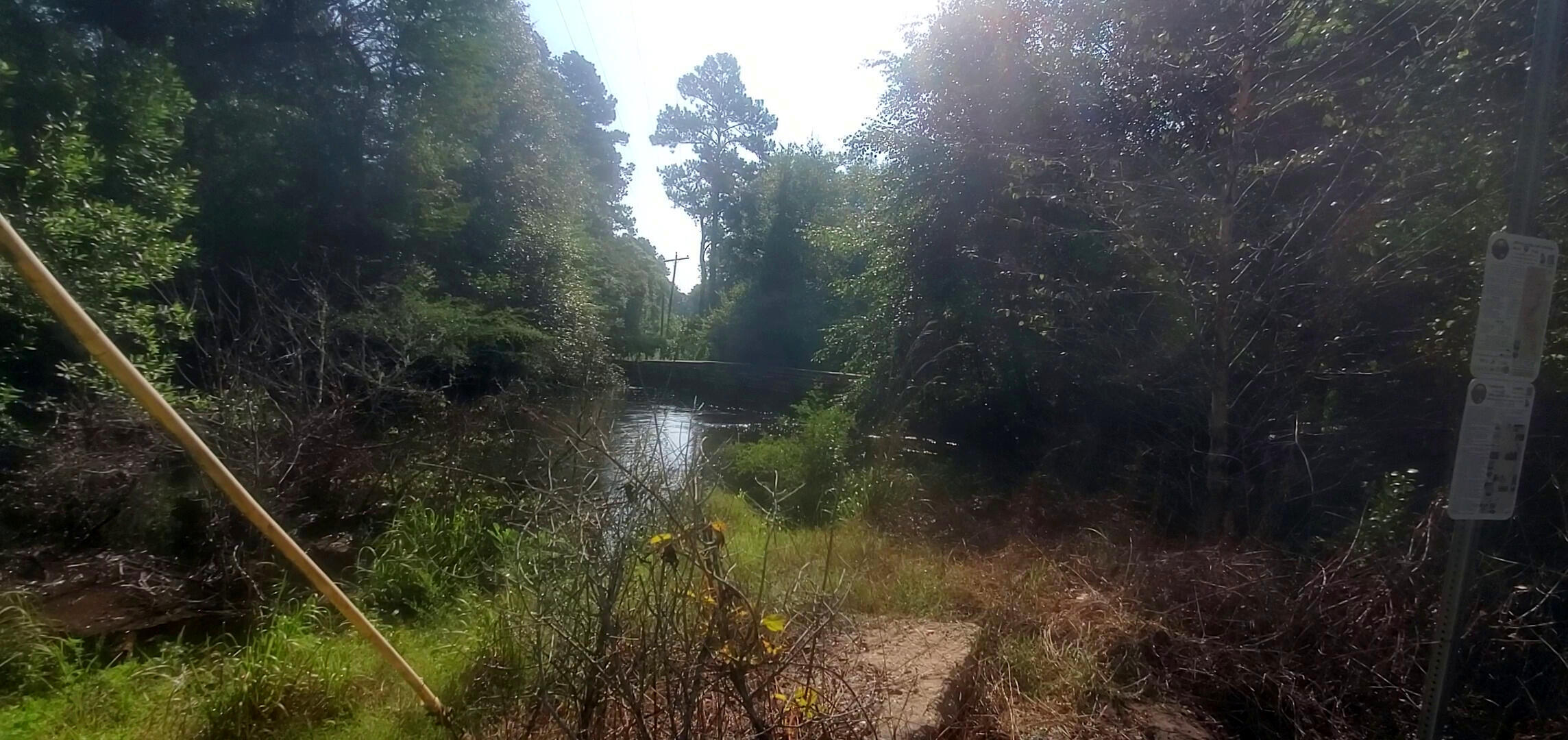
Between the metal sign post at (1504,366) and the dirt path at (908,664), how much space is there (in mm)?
1899

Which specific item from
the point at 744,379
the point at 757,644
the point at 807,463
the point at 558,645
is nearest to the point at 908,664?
the point at 757,644

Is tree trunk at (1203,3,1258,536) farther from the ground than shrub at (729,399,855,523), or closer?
farther from the ground

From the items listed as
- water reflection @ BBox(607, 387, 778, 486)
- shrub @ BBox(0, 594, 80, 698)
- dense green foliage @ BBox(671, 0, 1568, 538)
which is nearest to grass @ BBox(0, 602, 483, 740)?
shrub @ BBox(0, 594, 80, 698)

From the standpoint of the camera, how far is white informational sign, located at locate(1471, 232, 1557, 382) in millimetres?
3686

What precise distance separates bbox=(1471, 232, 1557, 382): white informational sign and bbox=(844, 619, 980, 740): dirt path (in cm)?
251

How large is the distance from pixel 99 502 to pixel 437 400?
3238mm

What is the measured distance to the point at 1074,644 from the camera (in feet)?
17.2

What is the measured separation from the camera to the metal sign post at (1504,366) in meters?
3.70

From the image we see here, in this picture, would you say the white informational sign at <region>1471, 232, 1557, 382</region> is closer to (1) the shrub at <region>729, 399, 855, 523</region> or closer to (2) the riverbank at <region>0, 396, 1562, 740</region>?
(2) the riverbank at <region>0, 396, 1562, 740</region>

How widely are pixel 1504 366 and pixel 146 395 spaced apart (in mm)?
4578

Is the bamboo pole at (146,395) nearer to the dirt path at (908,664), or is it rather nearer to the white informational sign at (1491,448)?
the dirt path at (908,664)

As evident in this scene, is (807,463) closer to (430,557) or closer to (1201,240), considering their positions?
(430,557)

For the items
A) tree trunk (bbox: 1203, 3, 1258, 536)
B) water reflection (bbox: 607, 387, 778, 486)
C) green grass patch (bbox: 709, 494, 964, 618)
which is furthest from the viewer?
tree trunk (bbox: 1203, 3, 1258, 536)

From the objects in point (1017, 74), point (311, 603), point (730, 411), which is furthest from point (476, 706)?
point (730, 411)
